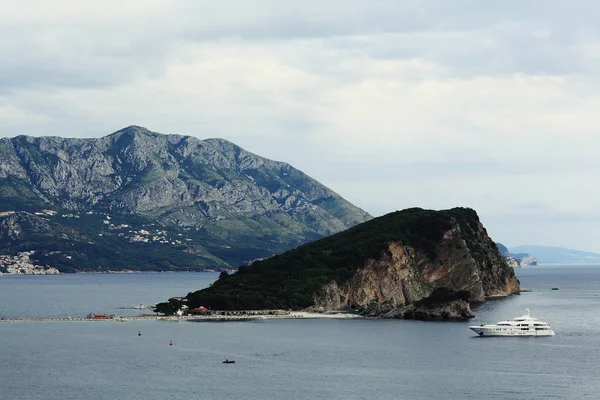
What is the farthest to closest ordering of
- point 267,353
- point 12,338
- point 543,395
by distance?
1. point 12,338
2. point 267,353
3. point 543,395

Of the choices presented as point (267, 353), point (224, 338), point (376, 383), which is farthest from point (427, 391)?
point (224, 338)

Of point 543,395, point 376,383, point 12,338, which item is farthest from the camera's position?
point 12,338

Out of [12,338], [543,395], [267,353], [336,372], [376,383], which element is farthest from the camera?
[12,338]

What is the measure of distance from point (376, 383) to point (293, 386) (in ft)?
45.9

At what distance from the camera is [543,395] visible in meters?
131

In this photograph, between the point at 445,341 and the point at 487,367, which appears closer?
the point at 487,367

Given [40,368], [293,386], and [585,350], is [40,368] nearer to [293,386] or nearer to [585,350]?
[293,386]

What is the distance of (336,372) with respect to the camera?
153m

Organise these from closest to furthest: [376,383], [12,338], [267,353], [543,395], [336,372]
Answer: [543,395], [376,383], [336,372], [267,353], [12,338]

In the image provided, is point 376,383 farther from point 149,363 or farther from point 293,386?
point 149,363

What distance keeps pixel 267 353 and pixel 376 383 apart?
37.4 meters

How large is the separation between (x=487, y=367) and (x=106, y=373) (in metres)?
67.4

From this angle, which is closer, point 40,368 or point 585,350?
point 40,368

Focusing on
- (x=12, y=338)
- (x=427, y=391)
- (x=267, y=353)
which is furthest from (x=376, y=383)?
(x=12, y=338)
